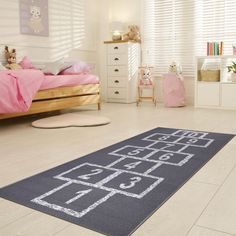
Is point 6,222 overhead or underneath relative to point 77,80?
underneath

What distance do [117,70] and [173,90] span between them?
44.4 inches

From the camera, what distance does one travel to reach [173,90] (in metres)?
5.09

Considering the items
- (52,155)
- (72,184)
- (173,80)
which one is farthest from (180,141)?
(173,80)

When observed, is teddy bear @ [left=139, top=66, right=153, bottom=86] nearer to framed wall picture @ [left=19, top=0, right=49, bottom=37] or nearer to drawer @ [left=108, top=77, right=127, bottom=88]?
drawer @ [left=108, top=77, right=127, bottom=88]

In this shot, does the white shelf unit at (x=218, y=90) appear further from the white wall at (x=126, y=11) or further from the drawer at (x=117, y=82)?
the white wall at (x=126, y=11)

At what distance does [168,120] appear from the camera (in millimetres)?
3816

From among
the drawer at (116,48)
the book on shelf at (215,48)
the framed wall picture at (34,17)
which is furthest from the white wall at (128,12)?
the framed wall picture at (34,17)

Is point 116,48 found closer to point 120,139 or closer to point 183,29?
point 183,29

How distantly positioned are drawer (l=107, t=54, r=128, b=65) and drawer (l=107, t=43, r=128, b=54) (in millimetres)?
68

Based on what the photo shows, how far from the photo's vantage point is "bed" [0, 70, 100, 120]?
3.66m

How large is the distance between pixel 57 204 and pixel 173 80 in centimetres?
395

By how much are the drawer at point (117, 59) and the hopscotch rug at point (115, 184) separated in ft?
10.3

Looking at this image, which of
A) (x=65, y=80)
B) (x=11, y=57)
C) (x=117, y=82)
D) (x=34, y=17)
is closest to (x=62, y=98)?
(x=65, y=80)

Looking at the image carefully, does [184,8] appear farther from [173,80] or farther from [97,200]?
[97,200]
